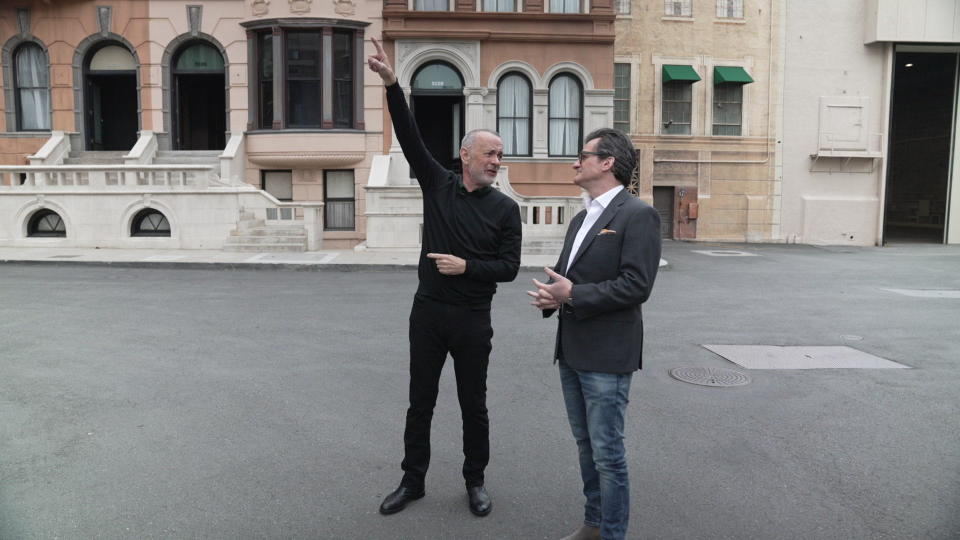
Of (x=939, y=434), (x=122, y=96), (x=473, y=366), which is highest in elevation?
(x=122, y=96)

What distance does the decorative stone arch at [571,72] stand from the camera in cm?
2222

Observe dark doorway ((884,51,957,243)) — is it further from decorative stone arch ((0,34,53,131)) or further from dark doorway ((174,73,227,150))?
decorative stone arch ((0,34,53,131))

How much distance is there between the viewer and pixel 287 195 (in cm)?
2212

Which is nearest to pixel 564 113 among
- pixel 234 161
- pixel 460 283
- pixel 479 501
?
pixel 234 161

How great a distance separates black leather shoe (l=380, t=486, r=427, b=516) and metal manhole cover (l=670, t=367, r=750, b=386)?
339 centimetres

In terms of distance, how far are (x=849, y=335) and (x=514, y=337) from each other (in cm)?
420

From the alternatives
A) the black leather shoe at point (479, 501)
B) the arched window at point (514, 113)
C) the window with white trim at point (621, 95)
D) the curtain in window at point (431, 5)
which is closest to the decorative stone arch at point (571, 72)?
the arched window at point (514, 113)

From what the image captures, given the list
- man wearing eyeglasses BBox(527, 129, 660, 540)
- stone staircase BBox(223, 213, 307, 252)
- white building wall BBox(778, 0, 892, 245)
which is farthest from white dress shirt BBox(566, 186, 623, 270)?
white building wall BBox(778, 0, 892, 245)

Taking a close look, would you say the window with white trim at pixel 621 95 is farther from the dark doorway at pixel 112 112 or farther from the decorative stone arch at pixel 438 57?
the dark doorway at pixel 112 112

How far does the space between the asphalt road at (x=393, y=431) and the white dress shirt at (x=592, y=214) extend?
4.89 ft

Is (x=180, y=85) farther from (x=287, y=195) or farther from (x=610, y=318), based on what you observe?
(x=610, y=318)

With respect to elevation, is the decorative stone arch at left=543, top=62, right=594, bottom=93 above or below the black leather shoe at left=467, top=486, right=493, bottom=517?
above

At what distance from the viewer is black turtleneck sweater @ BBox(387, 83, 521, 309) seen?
396 centimetres

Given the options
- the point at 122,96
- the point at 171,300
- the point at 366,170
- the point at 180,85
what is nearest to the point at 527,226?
the point at 366,170
